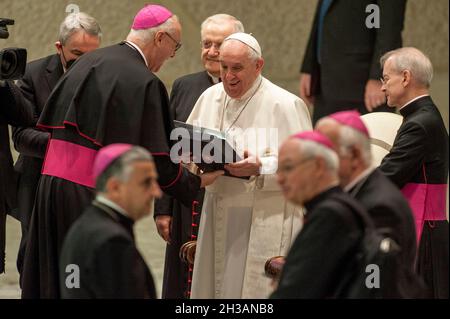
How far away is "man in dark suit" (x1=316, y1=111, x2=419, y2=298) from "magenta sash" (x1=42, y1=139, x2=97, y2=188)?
1462mm

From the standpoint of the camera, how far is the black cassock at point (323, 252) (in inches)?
162

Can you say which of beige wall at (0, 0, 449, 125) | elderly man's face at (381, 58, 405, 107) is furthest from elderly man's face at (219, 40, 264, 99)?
beige wall at (0, 0, 449, 125)

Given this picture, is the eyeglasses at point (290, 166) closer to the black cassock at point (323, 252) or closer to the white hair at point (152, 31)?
the black cassock at point (323, 252)

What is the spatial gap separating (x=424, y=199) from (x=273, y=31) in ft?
14.6

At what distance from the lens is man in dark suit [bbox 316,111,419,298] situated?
4.55 metres

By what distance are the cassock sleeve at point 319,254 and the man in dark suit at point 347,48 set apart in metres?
3.38

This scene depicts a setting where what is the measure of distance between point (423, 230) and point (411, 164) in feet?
1.28

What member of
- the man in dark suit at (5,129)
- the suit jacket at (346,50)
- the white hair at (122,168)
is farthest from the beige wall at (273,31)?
the white hair at (122,168)

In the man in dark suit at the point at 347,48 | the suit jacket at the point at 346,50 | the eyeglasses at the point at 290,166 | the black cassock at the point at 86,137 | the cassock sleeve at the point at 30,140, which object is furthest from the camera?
the suit jacket at the point at 346,50

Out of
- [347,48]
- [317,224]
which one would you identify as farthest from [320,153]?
[347,48]

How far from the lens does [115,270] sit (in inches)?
165
